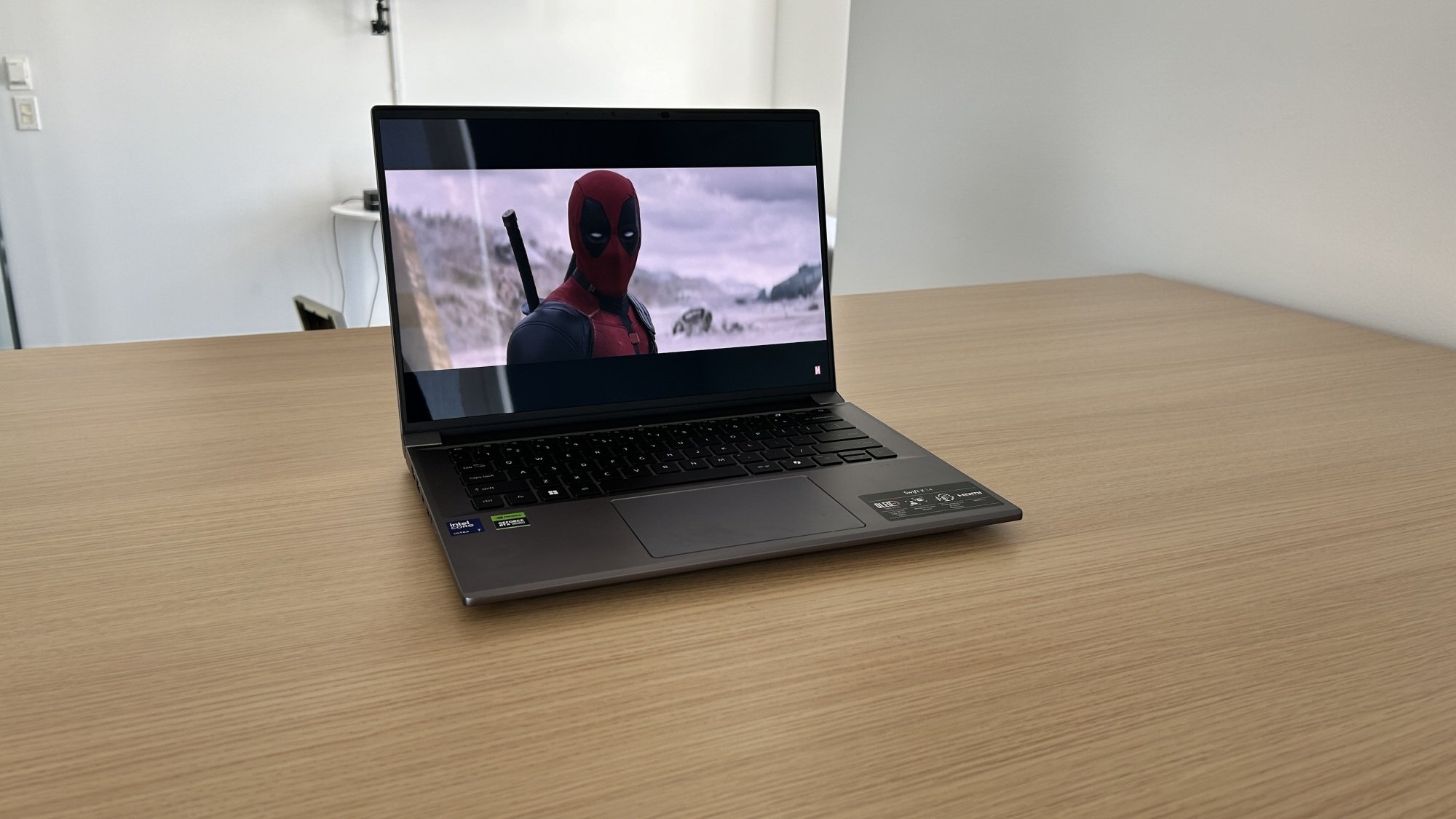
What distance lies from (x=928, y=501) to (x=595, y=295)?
26 cm

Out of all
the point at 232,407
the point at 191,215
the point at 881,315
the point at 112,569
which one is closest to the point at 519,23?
the point at 191,215

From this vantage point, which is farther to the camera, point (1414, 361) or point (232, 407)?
point (1414, 361)

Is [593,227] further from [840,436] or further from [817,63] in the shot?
[817,63]

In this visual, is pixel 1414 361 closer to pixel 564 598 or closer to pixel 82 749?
pixel 564 598

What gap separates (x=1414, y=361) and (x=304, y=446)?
104 cm

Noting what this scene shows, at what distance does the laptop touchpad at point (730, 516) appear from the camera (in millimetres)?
542

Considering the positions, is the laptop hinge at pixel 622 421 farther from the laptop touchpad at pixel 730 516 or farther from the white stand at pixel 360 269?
the white stand at pixel 360 269

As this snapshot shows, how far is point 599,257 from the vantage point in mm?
676

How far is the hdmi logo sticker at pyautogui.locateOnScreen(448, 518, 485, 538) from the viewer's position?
533mm

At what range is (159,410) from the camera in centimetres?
74

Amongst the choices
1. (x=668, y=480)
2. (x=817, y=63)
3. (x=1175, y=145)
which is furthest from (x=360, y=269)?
(x=668, y=480)

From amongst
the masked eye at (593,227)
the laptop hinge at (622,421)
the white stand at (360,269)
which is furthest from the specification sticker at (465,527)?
the white stand at (360,269)

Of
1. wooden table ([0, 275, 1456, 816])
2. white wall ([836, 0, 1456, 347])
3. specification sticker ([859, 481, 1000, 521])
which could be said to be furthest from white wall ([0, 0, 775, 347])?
specification sticker ([859, 481, 1000, 521])

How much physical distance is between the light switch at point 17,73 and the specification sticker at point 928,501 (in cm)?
325
